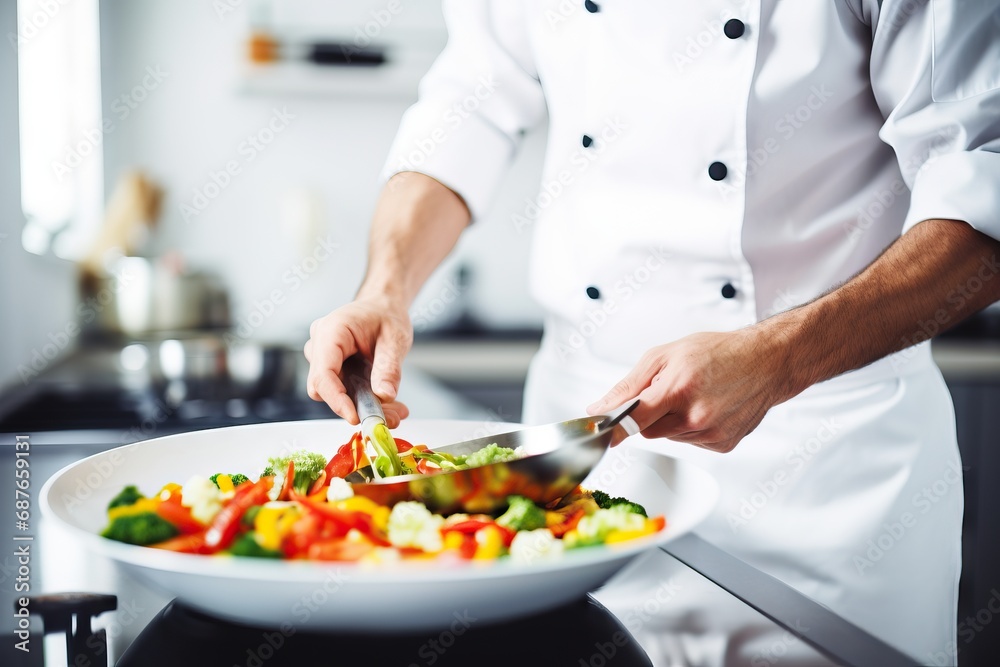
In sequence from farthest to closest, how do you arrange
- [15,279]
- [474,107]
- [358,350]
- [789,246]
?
[15,279]
[474,107]
[789,246]
[358,350]

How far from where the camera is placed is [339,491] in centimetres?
67

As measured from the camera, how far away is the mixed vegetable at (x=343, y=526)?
0.56m

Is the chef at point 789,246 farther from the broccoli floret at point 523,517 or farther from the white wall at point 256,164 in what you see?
the white wall at point 256,164

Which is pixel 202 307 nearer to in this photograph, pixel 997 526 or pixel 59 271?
pixel 59 271

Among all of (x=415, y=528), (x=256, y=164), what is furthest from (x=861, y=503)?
(x=256, y=164)

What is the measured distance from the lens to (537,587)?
20.7 inches

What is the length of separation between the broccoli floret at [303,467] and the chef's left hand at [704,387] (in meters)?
0.26

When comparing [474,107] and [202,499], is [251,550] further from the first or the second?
[474,107]

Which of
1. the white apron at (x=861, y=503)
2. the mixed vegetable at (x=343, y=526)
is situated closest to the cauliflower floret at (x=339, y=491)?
the mixed vegetable at (x=343, y=526)

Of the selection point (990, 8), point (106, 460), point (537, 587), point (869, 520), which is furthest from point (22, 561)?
point (990, 8)

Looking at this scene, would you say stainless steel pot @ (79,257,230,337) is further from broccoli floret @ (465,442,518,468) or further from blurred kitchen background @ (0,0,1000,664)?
broccoli floret @ (465,442,518,468)

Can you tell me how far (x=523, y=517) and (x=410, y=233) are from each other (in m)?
0.62

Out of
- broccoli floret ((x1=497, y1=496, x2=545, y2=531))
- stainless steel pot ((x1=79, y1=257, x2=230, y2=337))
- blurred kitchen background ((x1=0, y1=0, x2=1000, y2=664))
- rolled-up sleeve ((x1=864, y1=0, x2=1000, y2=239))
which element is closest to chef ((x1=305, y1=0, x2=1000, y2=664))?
rolled-up sleeve ((x1=864, y1=0, x2=1000, y2=239))

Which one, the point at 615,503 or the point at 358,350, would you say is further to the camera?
the point at 358,350
